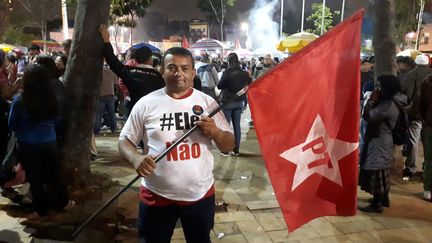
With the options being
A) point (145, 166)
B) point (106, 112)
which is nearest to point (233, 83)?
point (106, 112)

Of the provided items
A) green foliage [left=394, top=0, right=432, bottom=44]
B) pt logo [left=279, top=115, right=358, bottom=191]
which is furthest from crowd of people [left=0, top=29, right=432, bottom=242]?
green foliage [left=394, top=0, right=432, bottom=44]

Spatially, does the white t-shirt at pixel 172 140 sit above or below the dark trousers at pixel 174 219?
above

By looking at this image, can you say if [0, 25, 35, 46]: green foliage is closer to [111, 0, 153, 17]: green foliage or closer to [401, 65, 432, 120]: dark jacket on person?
[111, 0, 153, 17]: green foliage

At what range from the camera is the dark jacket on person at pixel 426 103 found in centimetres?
→ 557

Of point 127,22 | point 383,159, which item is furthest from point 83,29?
point 127,22

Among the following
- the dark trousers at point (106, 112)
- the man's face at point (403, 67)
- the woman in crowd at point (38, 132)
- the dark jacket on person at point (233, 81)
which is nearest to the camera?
the woman in crowd at point (38, 132)

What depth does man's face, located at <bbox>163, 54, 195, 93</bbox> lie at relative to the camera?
8.57 feet

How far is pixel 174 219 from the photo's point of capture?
9.00 ft

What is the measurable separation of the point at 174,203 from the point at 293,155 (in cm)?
88

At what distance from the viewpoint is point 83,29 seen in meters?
4.98

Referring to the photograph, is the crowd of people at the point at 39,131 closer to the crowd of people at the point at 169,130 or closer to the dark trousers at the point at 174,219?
the crowd of people at the point at 169,130

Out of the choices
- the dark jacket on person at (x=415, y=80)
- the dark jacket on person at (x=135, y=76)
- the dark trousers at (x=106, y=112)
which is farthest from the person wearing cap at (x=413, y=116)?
the dark trousers at (x=106, y=112)

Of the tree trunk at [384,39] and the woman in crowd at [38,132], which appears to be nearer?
the woman in crowd at [38,132]

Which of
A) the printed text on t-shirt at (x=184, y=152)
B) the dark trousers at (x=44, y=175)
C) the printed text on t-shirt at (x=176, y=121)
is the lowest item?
the dark trousers at (x=44, y=175)
